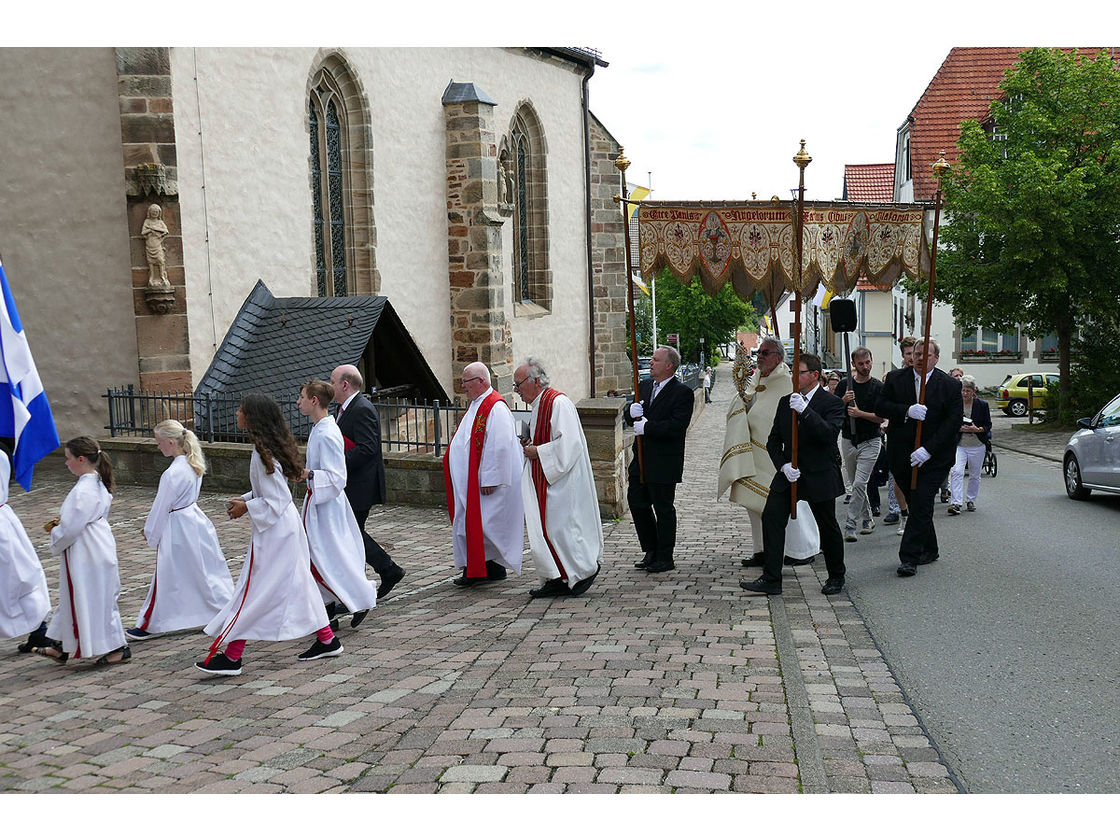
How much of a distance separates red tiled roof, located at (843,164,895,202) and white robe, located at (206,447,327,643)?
4689 cm

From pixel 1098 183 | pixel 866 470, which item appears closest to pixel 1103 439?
pixel 866 470

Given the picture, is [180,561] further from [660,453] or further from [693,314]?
[693,314]

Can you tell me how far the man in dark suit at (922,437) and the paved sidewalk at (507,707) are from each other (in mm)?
1434

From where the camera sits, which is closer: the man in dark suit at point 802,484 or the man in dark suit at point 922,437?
the man in dark suit at point 802,484

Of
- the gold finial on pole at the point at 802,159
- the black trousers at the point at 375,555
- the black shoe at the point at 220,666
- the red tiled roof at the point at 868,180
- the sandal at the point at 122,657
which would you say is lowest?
the sandal at the point at 122,657

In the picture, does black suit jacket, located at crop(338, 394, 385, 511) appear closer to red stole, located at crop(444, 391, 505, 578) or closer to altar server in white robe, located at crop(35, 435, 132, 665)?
red stole, located at crop(444, 391, 505, 578)

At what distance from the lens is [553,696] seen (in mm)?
5742

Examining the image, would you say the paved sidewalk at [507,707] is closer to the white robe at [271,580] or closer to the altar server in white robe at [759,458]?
the white robe at [271,580]

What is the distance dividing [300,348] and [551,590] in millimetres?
8137

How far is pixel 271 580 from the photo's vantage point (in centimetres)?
644

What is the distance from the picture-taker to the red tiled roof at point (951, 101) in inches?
1494

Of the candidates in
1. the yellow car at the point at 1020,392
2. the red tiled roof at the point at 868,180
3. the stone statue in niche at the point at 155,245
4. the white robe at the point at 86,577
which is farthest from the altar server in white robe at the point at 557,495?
the red tiled roof at the point at 868,180

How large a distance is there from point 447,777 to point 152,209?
12.3 metres

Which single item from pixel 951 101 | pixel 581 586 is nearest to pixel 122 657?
pixel 581 586
